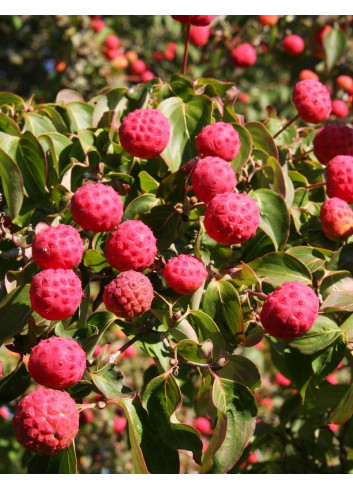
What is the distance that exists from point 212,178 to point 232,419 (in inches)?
19.1

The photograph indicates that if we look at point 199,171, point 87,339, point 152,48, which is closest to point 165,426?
point 87,339

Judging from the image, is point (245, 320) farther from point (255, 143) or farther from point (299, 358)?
point (255, 143)

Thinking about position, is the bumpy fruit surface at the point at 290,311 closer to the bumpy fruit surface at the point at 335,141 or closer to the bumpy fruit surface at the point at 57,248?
the bumpy fruit surface at the point at 57,248

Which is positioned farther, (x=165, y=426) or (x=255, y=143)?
(x=255, y=143)

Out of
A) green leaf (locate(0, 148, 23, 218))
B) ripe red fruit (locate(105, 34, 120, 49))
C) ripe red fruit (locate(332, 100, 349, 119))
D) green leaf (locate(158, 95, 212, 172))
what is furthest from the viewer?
ripe red fruit (locate(105, 34, 120, 49))

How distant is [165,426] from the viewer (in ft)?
4.17

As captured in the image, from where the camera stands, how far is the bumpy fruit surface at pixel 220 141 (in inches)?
55.1

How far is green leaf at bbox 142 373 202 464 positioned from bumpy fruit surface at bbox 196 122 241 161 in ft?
1.59

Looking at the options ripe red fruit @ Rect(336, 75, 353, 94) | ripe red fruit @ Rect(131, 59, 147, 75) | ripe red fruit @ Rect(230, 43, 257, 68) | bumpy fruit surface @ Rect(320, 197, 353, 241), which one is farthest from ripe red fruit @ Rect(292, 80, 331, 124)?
ripe red fruit @ Rect(131, 59, 147, 75)

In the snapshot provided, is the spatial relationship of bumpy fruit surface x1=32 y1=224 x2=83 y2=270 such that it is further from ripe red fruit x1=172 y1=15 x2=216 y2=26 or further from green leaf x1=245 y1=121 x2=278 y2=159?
ripe red fruit x1=172 y1=15 x2=216 y2=26

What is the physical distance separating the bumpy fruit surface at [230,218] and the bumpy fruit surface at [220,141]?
0.15 metres

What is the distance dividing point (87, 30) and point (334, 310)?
4.09 m

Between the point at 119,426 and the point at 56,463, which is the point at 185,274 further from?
the point at 119,426

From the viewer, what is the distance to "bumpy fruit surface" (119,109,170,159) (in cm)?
141
